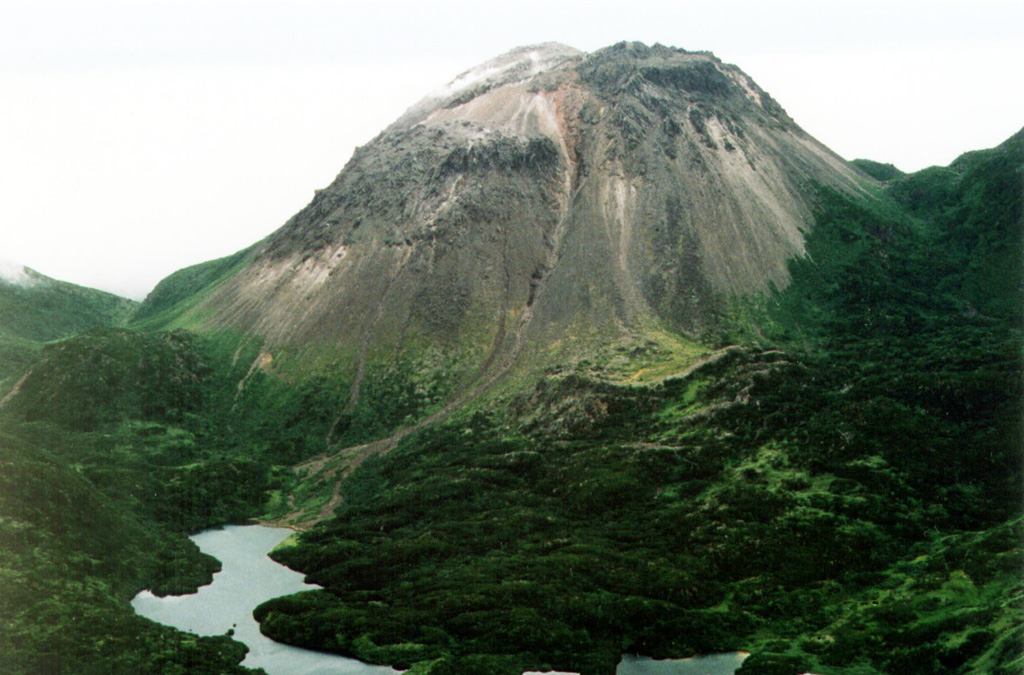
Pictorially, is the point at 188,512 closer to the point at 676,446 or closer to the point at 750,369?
the point at 676,446

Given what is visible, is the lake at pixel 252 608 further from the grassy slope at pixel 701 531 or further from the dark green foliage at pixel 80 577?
the dark green foliage at pixel 80 577

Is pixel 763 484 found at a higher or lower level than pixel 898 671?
higher

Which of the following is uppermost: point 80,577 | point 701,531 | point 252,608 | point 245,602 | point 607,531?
point 80,577

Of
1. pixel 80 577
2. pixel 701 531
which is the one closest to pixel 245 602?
pixel 80 577

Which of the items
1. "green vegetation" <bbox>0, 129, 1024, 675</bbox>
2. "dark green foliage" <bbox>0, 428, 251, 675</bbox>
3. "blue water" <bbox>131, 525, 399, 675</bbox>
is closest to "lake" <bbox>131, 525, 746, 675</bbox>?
"blue water" <bbox>131, 525, 399, 675</bbox>

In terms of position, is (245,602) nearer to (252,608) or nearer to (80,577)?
(252,608)

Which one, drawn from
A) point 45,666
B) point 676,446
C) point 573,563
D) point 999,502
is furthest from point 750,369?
point 45,666
